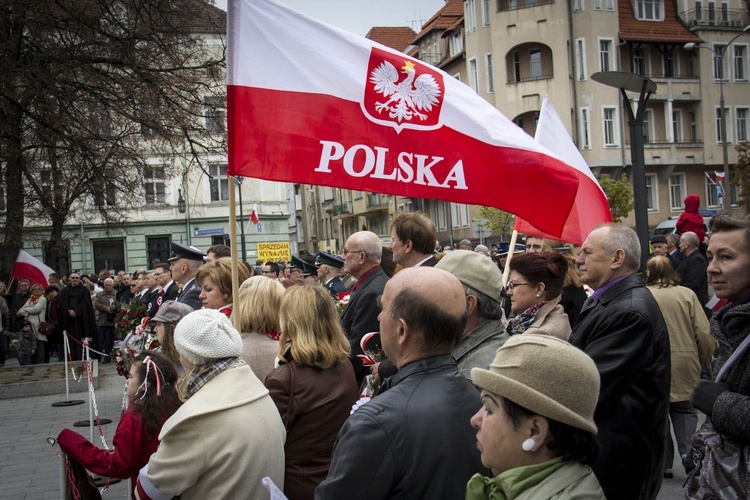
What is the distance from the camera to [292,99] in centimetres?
537

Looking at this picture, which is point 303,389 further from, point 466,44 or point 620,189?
point 466,44

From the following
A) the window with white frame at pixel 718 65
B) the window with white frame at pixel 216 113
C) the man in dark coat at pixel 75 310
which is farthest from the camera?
the window with white frame at pixel 718 65

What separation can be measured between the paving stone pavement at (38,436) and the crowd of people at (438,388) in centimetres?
289

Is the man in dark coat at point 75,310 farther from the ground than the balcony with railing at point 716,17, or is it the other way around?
the balcony with railing at point 716,17

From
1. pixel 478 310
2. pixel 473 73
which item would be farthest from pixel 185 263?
pixel 473 73

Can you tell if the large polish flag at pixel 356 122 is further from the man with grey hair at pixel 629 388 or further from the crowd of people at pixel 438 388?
the man with grey hair at pixel 629 388

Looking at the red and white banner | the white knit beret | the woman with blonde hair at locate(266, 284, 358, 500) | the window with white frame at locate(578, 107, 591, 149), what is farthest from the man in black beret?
the window with white frame at locate(578, 107, 591, 149)

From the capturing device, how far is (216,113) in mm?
17375

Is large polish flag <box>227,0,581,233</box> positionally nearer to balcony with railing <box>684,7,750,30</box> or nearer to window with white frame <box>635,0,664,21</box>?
window with white frame <box>635,0,664,21</box>

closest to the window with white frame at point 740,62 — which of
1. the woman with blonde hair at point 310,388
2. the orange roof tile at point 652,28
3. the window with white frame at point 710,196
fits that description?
the orange roof tile at point 652,28

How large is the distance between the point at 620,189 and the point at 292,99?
124 ft

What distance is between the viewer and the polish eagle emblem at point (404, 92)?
5.52 m

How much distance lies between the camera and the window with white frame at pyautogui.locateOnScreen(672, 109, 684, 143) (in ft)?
167

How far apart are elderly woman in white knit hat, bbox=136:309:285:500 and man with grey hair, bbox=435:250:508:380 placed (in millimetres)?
998
